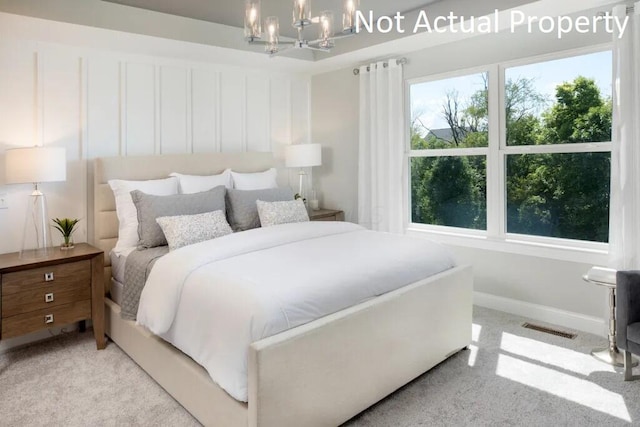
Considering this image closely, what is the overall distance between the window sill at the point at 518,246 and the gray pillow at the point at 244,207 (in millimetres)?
1642

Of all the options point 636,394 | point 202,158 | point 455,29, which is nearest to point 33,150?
point 202,158

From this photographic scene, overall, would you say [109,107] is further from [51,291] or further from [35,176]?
[51,291]

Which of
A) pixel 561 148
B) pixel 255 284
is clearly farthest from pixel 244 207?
pixel 561 148

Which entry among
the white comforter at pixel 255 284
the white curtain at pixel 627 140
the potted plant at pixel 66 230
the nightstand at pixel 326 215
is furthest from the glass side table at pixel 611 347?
the potted plant at pixel 66 230

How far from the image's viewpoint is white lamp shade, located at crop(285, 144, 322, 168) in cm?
473

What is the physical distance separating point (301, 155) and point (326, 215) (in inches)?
28.3

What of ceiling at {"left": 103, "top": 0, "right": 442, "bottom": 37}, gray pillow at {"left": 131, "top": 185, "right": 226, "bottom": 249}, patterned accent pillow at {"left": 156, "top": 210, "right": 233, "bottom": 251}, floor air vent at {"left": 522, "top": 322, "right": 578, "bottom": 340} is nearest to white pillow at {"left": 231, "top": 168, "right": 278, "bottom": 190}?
gray pillow at {"left": 131, "top": 185, "right": 226, "bottom": 249}

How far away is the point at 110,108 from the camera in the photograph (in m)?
3.73

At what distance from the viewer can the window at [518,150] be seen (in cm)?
337

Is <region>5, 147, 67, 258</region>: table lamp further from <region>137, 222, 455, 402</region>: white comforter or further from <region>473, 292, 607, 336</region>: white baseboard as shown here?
<region>473, 292, 607, 336</region>: white baseboard

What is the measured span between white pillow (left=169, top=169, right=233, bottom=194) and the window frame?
1.96 metres

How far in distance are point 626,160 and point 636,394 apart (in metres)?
1.51

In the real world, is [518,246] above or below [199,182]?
below

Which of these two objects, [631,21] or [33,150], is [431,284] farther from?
[33,150]
